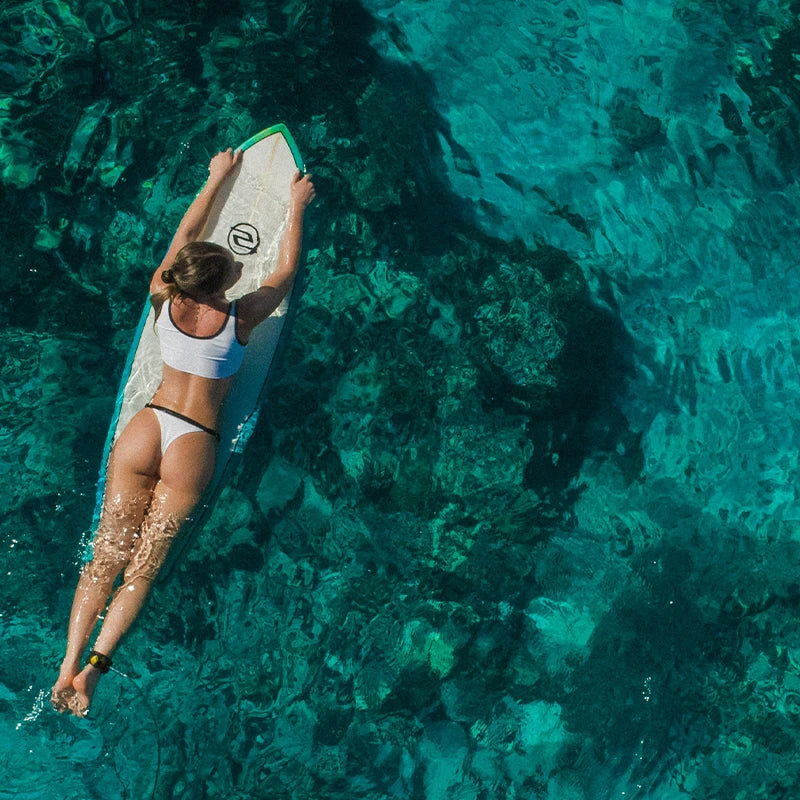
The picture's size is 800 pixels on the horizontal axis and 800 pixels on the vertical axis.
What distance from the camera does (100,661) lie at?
218 inches

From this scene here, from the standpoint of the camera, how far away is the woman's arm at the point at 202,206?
21.7 ft

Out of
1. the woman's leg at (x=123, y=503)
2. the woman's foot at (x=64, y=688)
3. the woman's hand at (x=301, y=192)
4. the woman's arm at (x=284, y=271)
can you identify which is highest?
the woman's hand at (x=301, y=192)

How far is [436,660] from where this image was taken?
658cm

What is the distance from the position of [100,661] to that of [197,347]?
74.2 inches

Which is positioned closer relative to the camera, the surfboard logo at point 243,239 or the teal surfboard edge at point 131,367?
the teal surfboard edge at point 131,367

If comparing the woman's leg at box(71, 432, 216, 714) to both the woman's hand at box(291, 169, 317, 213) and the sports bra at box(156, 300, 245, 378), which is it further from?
the woman's hand at box(291, 169, 317, 213)

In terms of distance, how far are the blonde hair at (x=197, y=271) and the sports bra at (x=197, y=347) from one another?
0.60 ft

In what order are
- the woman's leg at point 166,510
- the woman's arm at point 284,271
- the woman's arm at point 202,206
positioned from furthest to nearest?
1. the woman's arm at point 202,206
2. the woman's arm at point 284,271
3. the woman's leg at point 166,510

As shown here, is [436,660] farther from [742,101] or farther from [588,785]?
[742,101]

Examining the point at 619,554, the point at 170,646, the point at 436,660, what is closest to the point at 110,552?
the point at 170,646

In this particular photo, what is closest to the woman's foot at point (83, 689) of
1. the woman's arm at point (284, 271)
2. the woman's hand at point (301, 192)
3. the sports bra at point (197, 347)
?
the sports bra at point (197, 347)

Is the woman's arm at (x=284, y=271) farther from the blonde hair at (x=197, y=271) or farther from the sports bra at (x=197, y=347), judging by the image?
the blonde hair at (x=197, y=271)

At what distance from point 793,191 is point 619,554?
10.9ft

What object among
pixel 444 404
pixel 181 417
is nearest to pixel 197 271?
pixel 181 417
